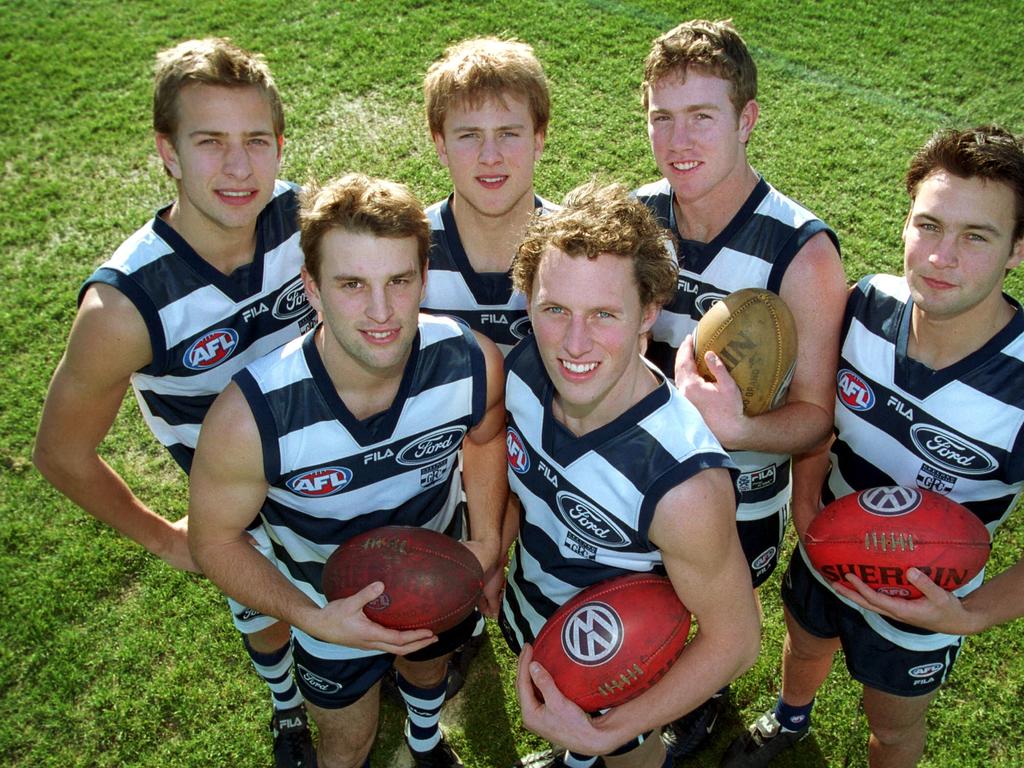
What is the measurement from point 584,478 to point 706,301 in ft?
3.24

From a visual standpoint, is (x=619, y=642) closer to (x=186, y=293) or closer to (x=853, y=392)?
(x=853, y=392)

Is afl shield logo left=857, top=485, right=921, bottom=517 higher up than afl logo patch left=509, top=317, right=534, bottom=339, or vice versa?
afl logo patch left=509, top=317, right=534, bottom=339

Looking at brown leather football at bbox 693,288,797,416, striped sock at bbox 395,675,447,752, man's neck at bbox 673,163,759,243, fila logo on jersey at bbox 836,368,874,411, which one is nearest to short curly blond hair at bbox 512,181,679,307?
brown leather football at bbox 693,288,797,416

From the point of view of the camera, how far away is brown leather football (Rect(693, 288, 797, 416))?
2.79 m

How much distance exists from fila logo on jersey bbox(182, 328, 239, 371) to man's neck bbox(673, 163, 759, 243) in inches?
68.8

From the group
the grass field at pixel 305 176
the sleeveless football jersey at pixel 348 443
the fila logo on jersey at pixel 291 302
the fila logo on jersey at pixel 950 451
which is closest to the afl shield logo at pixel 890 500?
the fila logo on jersey at pixel 950 451

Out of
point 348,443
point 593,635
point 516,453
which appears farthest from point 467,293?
point 593,635

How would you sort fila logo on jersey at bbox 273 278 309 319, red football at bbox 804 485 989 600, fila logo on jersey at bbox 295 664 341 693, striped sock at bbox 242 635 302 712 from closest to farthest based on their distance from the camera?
red football at bbox 804 485 989 600 → fila logo on jersey at bbox 295 664 341 693 → fila logo on jersey at bbox 273 278 309 319 → striped sock at bbox 242 635 302 712

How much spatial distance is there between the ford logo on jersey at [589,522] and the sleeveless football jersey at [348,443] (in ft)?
1.55

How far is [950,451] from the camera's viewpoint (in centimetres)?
275

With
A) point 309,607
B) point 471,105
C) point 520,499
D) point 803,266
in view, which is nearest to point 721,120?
point 803,266

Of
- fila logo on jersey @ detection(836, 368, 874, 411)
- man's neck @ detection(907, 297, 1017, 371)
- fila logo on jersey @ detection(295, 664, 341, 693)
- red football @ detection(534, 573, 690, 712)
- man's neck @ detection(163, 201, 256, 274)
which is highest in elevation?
man's neck @ detection(163, 201, 256, 274)

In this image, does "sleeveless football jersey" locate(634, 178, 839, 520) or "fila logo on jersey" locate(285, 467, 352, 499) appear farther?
"sleeveless football jersey" locate(634, 178, 839, 520)

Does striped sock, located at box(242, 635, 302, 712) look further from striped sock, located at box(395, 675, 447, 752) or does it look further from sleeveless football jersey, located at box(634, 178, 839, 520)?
sleeveless football jersey, located at box(634, 178, 839, 520)
